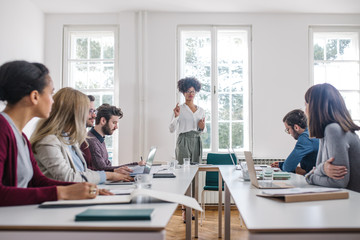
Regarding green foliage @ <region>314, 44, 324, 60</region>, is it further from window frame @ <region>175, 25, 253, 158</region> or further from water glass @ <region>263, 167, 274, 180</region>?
water glass @ <region>263, 167, 274, 180</region>

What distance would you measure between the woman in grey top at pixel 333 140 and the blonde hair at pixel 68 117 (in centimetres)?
133

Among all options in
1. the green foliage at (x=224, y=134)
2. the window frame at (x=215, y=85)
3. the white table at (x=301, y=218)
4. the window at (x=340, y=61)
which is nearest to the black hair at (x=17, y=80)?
the white table at (x=301, y=218)

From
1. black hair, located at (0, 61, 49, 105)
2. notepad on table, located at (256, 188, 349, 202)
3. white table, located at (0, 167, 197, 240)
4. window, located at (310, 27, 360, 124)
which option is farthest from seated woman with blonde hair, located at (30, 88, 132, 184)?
window, located at (310, 27, 360, 124)

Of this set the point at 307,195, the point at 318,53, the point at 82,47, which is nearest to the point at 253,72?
the point at 318,53

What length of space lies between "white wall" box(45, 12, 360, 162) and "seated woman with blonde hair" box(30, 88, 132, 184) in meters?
3.30

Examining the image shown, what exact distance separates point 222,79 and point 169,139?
1270mm

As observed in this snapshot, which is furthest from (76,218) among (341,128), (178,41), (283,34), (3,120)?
(283,34)

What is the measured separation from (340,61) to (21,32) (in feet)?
15.7

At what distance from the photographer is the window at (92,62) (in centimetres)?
560

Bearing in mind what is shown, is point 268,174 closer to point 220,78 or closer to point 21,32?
point 220,78

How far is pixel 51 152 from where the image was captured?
177cm

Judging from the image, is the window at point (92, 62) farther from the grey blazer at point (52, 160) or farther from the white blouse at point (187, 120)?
the grey blazer at point (52, 160)

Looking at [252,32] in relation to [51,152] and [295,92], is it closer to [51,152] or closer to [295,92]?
[295,92]

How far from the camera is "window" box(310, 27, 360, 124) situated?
5574mm
